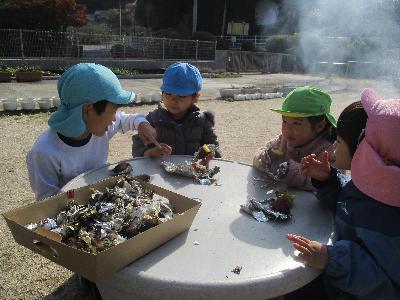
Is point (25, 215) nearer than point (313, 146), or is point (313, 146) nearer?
point (25, 215)

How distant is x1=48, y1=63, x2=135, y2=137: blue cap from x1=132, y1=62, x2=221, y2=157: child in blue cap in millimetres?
662

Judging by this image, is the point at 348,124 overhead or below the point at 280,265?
overhead

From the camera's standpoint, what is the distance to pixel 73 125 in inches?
73.9

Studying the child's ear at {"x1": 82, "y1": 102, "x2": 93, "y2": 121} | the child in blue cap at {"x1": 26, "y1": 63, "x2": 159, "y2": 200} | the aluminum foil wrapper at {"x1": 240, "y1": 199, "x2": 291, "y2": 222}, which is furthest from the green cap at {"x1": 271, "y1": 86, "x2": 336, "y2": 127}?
the child's ear at {"x1": 82, "y1": 102, "x2": 93, "y2": 121}

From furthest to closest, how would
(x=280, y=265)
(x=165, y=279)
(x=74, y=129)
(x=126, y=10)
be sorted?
1. (x=126, y=10)
2. (x=74, y=129)
3. (x=280, y=265)
4. (x=165, y=279)

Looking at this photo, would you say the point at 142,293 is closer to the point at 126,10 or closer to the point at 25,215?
the point at 25,215

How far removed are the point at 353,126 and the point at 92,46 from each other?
1233 centimetres

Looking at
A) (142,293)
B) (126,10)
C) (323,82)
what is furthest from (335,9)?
(142,293)

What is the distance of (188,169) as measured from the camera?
2.14 m

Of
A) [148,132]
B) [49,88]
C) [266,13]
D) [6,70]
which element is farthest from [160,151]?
[266,13]

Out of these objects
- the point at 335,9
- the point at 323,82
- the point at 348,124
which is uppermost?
the point at 335,9

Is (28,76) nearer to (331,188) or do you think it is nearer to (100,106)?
(100,106)

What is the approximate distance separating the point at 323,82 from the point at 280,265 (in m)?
13.2

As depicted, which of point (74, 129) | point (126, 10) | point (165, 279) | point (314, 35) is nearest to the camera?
point (165, 279)
